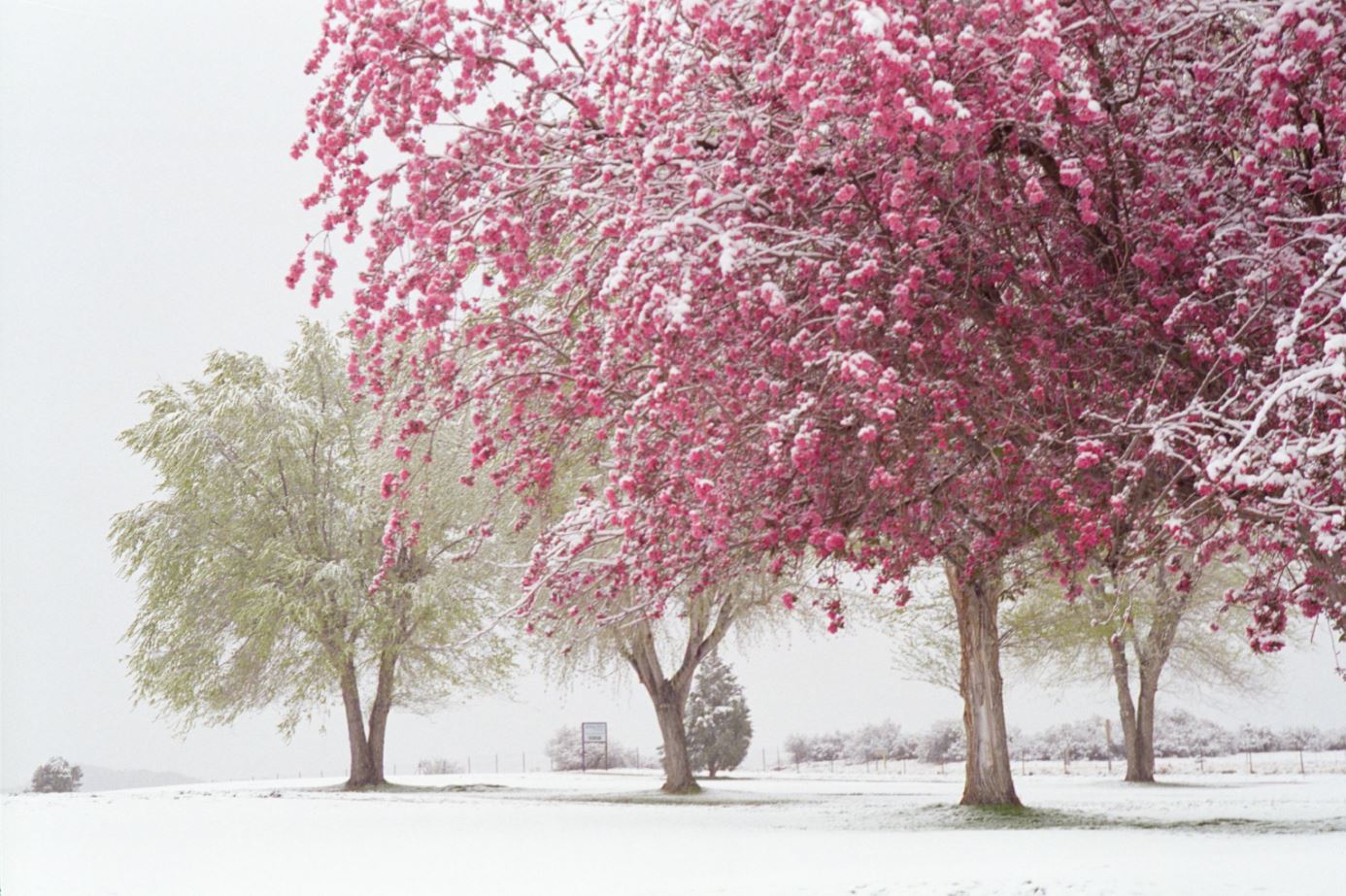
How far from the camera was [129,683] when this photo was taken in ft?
56.6

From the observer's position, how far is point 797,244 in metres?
4.95

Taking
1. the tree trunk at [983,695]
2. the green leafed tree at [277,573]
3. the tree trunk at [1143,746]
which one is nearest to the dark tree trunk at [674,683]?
the green leafed tree at [277,573]

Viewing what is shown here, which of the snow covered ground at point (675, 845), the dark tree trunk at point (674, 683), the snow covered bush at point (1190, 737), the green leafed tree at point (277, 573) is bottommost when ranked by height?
the snow covered bush at point (1190, 737)

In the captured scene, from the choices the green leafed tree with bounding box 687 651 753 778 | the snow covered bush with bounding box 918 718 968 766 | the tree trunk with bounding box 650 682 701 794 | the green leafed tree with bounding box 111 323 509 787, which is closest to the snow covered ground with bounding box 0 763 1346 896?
the tree trunk with bounding box 650 682 701 794

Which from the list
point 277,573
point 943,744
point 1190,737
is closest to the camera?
point 277,573

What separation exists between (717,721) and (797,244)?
67.2 feet

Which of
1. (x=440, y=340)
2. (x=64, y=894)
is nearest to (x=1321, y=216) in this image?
(x=440, y=340)

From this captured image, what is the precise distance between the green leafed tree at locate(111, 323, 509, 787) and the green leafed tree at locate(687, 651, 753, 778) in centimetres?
685

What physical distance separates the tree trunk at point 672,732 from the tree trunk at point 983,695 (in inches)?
193

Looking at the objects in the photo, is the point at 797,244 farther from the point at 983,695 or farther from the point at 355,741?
the point at 355,741

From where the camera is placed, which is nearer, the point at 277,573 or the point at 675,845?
the point at 675,845

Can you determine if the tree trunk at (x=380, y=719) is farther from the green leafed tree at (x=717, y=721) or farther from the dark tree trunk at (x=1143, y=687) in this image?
the dark tree trunk at (x=1143, y=687)

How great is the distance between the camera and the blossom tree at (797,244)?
4531 millimetres

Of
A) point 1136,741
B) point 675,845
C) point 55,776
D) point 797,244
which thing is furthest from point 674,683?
point 55,776
